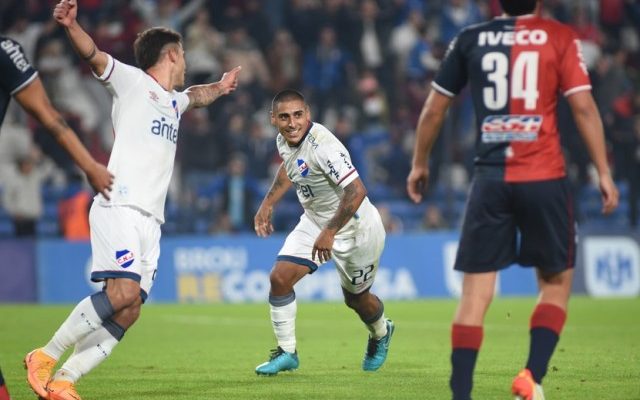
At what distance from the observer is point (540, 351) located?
6500 millimetres

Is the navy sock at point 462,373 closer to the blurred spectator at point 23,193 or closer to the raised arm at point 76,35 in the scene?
the raised arm at point 76,35

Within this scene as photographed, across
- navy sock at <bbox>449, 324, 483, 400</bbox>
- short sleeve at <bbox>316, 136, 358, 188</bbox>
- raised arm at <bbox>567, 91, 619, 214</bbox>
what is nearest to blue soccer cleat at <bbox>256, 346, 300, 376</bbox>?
short sleeve at <bbox>316, 136, 358, 188</bbox>

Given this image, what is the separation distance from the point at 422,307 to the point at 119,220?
36.0ft

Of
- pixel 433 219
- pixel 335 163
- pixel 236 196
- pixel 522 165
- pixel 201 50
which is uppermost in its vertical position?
pixel 522 165

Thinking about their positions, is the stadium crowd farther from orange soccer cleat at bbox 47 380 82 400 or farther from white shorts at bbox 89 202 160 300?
orange soccer cleat at bbox 47 380 82 400

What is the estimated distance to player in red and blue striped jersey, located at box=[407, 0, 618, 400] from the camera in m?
6.43

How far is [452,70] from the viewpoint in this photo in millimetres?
6645

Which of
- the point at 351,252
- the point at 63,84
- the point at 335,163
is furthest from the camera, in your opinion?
the point at 63,84

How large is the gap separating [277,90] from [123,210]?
13726 millimetres

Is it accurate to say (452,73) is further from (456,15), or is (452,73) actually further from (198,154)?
(456,15)

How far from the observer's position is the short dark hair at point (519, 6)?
6.55 metres

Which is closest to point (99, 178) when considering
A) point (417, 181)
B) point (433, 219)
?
point (417, 181)

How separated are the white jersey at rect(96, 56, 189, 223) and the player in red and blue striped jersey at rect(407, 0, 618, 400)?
7.11 ft

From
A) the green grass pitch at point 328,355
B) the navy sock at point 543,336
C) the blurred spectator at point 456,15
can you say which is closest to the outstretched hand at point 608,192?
the navy sock at point 543,336
